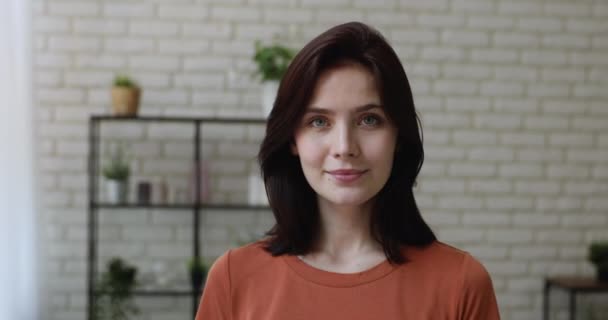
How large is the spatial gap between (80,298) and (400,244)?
2.63 m

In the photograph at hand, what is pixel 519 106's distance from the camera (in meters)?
3.63

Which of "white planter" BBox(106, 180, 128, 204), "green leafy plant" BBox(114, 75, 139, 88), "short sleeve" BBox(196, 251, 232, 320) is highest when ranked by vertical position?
"green leafy plant" BBox(114, 75, 139, 88)

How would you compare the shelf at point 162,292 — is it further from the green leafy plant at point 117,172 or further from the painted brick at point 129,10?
the painted brick at point 129,10

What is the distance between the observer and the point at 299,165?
4.20ft

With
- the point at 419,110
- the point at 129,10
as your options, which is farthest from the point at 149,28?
the point at 419,110

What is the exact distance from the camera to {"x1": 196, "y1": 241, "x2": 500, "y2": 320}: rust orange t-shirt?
1149 mm

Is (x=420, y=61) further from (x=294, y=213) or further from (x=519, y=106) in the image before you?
(x=294, y=213)

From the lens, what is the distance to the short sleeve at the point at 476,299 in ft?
3.75

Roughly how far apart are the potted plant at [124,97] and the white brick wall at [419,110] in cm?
22

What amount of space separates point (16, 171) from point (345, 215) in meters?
2.12

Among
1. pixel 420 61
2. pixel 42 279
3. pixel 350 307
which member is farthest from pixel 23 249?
pixel 350 307

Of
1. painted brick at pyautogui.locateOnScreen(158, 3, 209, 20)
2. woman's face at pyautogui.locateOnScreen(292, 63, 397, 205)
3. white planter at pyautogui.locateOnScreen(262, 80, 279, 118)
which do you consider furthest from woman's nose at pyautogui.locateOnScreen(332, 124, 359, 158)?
painted brick at pyautogui.locateOnScreen(158, 3, 209, 20)

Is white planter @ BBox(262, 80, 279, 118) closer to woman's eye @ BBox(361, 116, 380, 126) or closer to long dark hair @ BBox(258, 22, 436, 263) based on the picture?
long dark hair @ BBox(258, 22, 436, 263)

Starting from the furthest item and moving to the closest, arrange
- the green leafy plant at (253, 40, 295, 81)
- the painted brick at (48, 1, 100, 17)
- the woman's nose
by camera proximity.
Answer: the painted brick at (48, 1, 100, 17) < the green leafy plant at (253, 40, 295, 81) < the woman's nose
